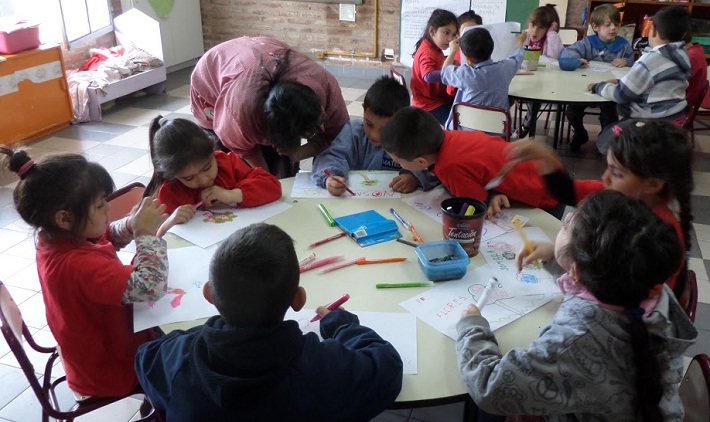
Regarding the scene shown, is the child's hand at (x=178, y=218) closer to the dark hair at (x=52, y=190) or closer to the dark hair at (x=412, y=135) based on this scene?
the dark hair at (x=52, y=190)

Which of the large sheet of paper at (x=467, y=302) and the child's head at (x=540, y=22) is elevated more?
the child's head at (x=540, y=22)

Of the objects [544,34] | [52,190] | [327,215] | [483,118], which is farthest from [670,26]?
[52,190]

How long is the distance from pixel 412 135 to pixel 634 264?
1.04m

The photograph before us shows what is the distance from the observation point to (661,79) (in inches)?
142

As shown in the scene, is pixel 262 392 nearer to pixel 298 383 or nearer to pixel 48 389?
pixel 298 383

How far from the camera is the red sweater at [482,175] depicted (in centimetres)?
196

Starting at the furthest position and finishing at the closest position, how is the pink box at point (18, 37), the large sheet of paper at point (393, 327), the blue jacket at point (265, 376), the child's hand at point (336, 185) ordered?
the pink box at point (18, 37), the child's hand at point (336, 185), the large sheet of paper at point (393, 327), the blue jacket at point (265, 376)

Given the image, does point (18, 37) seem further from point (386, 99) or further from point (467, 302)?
point (467, 302)

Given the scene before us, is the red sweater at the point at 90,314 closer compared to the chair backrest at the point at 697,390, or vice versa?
the chair backrest at the point at 697,390

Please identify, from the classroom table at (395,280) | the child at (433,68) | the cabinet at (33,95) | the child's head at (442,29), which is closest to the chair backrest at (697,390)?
the classroom table at (395,280)

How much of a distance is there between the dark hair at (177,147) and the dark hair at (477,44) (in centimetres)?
215

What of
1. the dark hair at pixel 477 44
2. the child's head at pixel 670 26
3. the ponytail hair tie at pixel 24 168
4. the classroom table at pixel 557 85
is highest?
the child's head at pixel 670 26

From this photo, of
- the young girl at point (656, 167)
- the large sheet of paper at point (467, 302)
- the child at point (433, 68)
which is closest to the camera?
the large sheet of paper at point (467, 302)

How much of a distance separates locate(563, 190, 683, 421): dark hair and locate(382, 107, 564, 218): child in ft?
2.67
